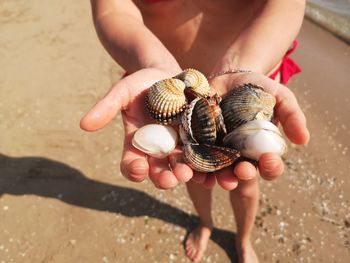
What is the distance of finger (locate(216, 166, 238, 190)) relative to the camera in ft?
5.99

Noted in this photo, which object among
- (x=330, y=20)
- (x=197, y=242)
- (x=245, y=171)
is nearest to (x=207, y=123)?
(x=245, y=171)

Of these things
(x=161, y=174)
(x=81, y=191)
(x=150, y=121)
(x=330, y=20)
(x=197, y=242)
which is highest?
(x=161, y=174)

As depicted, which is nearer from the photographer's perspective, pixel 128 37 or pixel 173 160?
pixel 173 160

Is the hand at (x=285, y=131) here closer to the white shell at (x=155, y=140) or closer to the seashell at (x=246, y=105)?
the seashell at (x=246, y=105)

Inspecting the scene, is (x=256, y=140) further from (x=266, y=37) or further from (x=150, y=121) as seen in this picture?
→ (x=266, y=37)

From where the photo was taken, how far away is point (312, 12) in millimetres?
6996

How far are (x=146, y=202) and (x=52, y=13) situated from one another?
410 cm

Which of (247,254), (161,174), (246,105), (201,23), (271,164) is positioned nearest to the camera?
(271,164)

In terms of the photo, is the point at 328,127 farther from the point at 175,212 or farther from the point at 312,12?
the point at 312,12

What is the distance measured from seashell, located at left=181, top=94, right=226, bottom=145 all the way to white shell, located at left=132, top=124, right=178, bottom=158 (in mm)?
96

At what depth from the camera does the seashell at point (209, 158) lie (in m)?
1.84

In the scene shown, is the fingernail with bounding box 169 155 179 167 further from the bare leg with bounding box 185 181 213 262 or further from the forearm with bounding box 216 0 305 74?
the bare leg with bounding box 185 181 213 262

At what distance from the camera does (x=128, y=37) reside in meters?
2.46

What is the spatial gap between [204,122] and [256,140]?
34cm
